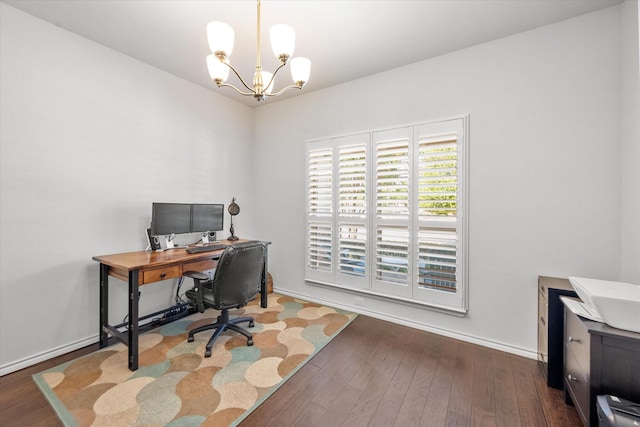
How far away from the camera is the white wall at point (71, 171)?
2.13 metres

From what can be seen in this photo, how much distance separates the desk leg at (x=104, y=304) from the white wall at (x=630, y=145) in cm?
407

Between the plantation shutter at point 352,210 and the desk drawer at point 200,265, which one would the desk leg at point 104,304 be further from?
the plantation shutter at point 352,210

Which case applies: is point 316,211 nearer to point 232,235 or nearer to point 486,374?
point 232,235

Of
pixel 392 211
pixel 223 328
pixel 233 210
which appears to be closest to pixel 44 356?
pixel 223 328

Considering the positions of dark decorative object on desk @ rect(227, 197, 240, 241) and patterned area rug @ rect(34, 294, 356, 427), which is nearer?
patterned area rug @ rect(34, 294, 356, 427)

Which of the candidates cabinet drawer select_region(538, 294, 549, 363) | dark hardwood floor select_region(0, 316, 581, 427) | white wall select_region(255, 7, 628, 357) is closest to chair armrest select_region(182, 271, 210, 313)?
dark hardwood floor select_region(0, 316, 581, 427)

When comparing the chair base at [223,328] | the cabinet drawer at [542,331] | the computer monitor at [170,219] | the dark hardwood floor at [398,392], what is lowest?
the dark hardwood floor at [398,392]

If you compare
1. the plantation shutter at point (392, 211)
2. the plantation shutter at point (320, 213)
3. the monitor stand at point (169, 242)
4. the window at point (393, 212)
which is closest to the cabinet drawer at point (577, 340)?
the window at point (393, 212)

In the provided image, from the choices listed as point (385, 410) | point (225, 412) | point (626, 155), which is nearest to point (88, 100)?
point (225, 412)

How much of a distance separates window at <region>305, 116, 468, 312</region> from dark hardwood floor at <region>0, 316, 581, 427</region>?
0.56 meters

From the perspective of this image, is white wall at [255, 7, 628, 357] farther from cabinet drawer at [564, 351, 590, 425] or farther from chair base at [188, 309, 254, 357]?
chair base at [188, 309, 254, 357]

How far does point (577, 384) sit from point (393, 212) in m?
1.80

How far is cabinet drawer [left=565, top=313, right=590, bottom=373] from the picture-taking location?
4.79 feet

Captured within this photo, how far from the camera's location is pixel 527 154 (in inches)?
91.4
